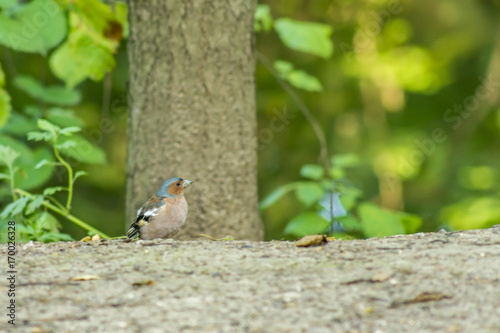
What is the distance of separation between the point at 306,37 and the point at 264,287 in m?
2.71

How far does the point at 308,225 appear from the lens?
433 centimetres

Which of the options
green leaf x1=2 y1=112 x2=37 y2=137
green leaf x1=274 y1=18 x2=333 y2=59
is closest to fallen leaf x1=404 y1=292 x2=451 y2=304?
green leaf x1=274 y1=18 x2=333 y2=59

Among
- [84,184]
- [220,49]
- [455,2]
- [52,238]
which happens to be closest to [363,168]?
[455,2]

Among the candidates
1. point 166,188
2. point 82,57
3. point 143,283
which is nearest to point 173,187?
point 166,188

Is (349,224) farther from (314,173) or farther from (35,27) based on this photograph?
(35,27)

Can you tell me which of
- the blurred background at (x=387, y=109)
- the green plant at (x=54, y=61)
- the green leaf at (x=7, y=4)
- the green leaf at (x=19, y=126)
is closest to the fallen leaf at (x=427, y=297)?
the green plant at (x=54, y=61)

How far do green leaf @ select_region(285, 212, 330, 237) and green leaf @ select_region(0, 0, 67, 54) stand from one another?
2141mm

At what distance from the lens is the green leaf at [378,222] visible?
4.24 metres

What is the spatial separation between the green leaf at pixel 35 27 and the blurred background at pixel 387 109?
2.84 meters

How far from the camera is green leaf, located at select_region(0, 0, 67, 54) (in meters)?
4.20

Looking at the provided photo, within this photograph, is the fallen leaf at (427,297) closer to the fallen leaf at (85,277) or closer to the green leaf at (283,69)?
the fallen leaf at (85,277)

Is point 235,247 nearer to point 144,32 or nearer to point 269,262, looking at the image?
point 269,262

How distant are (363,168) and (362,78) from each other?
4.21 ft

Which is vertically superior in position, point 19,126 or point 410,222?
point 19,126
